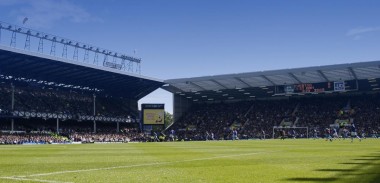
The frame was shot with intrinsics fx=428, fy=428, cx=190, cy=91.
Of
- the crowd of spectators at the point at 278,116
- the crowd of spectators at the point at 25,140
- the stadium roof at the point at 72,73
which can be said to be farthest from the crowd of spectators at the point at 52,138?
the crowd of spectators at the point at 278,116

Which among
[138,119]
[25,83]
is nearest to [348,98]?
[138,119]

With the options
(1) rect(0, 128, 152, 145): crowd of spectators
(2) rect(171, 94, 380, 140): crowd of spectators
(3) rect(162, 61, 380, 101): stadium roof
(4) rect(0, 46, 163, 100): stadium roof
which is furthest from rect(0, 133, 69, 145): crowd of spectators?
(3) rect(162, 61, 380, 101): stadium roof

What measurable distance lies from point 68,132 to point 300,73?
139ft

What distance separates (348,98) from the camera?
85.6m

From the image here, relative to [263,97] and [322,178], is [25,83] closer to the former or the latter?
[263,97]

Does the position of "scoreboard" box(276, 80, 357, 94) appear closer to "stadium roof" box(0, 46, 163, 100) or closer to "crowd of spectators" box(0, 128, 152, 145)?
"stadium roof" box(0, 46, 163, 100)

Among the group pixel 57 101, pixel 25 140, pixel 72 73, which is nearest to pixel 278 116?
pixel 72 73

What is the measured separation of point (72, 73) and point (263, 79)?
3499 centimetres

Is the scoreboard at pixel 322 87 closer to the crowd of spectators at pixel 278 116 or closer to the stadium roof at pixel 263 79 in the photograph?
the stadium roof at pixel 263 79

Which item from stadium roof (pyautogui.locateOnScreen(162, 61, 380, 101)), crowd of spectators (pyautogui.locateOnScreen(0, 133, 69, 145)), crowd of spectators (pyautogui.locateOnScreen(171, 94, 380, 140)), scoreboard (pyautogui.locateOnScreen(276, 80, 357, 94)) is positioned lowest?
crowd of spectators (pyautogui.locateOnScreen(0, 133, 69, 145))

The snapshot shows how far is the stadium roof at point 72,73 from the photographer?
211 ft

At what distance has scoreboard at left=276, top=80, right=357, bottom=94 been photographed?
74375 mm

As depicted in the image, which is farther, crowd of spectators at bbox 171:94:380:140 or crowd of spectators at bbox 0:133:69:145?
crowd of spectators at bbox 171:94:380:140

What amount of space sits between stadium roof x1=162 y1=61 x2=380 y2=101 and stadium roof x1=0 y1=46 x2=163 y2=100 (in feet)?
22.5
